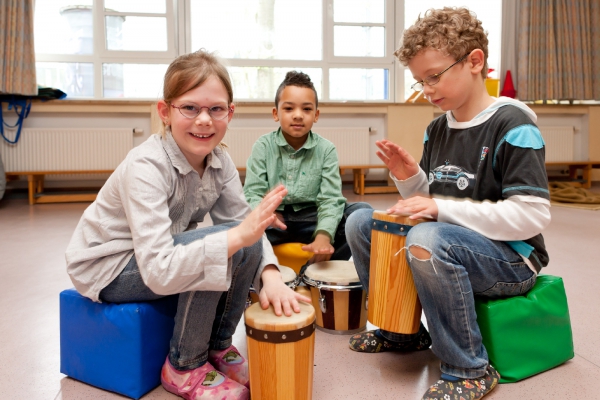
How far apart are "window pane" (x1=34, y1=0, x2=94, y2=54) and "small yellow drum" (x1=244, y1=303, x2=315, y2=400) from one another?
4.95 meters

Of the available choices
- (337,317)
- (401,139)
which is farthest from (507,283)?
(401,139)

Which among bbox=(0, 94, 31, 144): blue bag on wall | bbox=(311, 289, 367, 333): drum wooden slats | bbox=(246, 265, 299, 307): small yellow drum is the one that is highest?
bbox=(0, 94, 31, 144): blue bag on wall

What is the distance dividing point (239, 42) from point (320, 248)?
423 cm

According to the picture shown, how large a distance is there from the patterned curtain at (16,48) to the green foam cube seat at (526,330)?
475 cm

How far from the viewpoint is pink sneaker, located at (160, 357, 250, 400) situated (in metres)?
1.16

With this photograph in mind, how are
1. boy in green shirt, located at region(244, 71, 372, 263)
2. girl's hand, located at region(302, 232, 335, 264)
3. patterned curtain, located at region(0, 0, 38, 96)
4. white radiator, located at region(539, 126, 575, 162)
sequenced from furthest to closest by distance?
white radiator, located at region(539, 126, 575, 162)
patterned curtain, located at region(0, 0, 38, 96)
boy in green shirt, located at region(244, 71, 372, 263)
girl's hand, located at region(302, 232, 335, 264)

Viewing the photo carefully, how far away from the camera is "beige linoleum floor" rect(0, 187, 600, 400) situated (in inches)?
48.1

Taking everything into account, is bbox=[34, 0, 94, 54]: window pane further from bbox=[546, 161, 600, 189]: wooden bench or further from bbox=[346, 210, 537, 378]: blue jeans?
bbox=[546, 161, 600, 189]: wooden bench

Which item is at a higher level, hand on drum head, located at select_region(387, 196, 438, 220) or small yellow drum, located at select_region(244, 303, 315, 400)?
hand on drum head, located at select_region(387, 196, 438, 220)

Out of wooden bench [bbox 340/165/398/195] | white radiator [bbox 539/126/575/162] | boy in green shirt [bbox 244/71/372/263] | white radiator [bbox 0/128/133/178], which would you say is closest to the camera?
boy in green shirt [bbox 244/71/372/263]

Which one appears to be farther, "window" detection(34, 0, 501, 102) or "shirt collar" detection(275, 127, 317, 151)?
"window" detection(34, 0, 501, 102)

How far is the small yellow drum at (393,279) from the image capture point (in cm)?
124

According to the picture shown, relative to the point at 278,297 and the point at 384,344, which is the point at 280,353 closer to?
the point at 278,297

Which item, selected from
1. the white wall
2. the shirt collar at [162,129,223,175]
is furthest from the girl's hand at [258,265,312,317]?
the white wall
